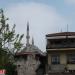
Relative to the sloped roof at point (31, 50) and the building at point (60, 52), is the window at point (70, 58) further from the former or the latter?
the sloped roof at point (31, 50)

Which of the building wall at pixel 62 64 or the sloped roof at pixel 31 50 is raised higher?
the sloped roof at pixel 31 50

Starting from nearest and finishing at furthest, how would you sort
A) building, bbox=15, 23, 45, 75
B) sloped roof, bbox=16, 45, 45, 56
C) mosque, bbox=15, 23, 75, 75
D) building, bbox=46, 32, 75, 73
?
mosque, bbox=15, 23, 75, 75 → building, bbox=46, 32, 75, 73 → building, bbox=15, 23, 45, 75 → sloped roof, bbox=16, 45, 45, 56

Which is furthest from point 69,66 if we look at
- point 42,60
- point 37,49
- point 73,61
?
point 37,49

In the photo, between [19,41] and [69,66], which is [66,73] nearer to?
[69,66]

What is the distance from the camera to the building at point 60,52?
55188mm

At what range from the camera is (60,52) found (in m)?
56.0

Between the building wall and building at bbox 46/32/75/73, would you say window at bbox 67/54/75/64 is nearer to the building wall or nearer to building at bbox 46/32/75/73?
building at bbox 46/32/75/73

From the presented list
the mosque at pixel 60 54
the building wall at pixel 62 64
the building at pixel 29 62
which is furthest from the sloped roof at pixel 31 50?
the building wall at pixel 62 64

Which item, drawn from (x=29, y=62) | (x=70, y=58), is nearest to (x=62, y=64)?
(x=70, y=58)

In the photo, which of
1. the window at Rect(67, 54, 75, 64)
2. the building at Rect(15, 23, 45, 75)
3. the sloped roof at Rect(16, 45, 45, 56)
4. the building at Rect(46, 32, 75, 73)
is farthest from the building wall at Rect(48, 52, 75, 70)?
the sloped roof at Rect(16, 45, 45, 56)

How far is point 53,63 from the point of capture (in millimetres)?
56156

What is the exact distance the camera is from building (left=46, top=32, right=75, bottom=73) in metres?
55.2

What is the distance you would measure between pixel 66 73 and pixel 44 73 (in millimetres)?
4636

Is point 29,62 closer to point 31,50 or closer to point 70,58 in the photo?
point 31,50
